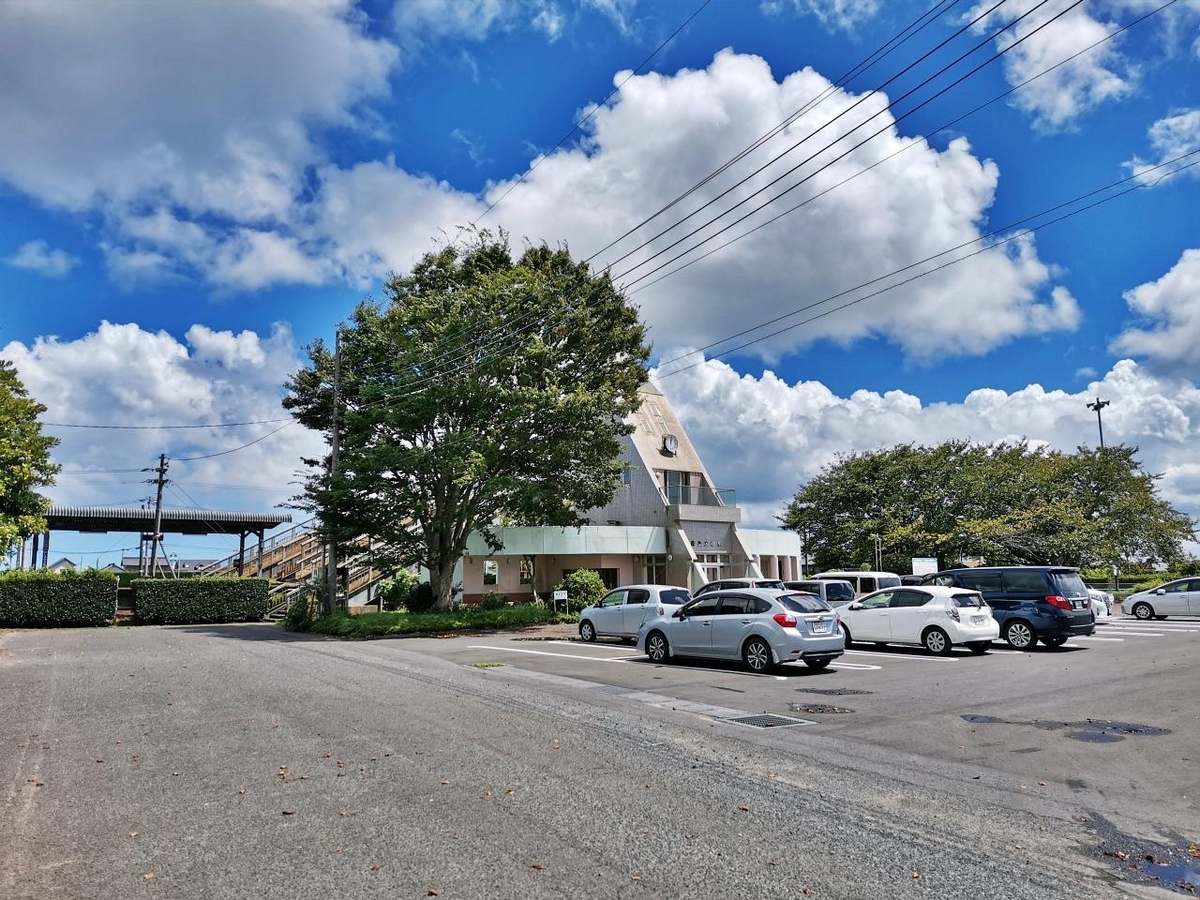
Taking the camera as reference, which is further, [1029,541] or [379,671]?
[1029,541]

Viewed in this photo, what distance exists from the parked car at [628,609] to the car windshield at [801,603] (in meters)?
6.24

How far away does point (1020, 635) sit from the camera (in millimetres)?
18391

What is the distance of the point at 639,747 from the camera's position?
8.06 metres

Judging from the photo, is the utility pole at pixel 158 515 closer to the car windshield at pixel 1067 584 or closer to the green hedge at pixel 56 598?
the green hedge at pixel 56 598

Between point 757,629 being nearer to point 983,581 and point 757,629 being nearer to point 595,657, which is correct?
point 595,657

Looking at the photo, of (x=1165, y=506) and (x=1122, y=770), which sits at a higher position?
(x=1165, y=506)

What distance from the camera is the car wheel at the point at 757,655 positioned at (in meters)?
14.1

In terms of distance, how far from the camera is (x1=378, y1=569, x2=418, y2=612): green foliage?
1270 inches

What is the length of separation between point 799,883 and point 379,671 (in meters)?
11.7

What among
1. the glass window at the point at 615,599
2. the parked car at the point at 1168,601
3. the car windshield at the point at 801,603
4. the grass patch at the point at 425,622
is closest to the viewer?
the car windshield at the point at 801,603

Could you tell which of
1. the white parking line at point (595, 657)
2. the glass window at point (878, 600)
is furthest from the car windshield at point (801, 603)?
the glass window at point (878, 600)

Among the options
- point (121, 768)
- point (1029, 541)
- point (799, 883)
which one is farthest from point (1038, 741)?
point (1029, 541)

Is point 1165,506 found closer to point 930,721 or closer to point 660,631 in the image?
point 660,631

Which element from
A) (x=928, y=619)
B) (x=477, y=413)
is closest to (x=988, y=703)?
(x=928, y=619)
